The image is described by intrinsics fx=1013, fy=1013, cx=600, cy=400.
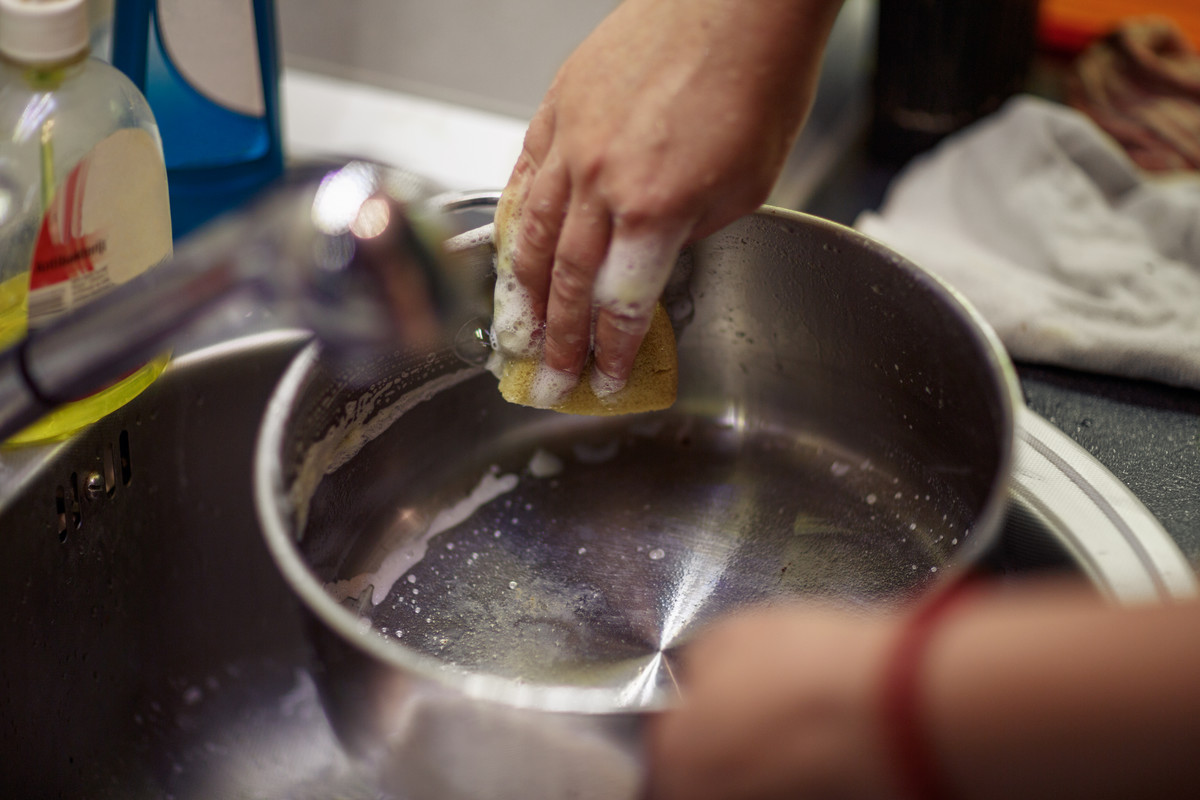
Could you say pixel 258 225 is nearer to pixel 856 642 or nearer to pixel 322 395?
pixel 322 395

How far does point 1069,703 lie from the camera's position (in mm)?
237

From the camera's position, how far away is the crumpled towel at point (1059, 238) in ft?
2.10

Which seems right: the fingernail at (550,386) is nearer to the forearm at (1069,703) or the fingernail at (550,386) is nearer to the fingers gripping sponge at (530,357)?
the fingers gripping sponge at (530,357)

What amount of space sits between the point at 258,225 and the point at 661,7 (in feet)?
0.61

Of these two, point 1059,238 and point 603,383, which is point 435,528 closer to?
point 603,383

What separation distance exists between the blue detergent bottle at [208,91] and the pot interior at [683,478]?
0.78 feet

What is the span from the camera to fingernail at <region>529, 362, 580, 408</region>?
51cm

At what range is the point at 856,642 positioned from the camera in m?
0.27

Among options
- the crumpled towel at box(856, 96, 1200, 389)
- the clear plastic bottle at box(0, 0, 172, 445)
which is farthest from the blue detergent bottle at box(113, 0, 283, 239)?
the crumpled towel at box(856, 96, 1200, 389)

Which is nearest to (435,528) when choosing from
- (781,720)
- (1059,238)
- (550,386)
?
(550,386)

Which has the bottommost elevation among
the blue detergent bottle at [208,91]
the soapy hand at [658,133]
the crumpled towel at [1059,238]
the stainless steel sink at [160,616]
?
the stainless steel sink at [160,616]

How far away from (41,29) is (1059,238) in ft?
2.08

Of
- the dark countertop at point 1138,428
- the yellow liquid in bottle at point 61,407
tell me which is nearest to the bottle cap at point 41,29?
the yellow liquid in bottle at point 61,407

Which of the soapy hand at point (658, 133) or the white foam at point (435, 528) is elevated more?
the soapy hand at point (658, 133)
